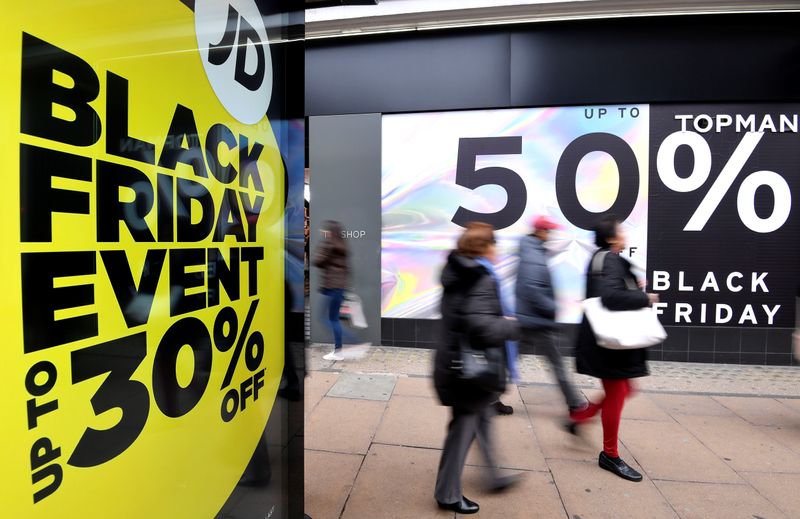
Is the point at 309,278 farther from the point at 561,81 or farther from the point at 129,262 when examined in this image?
the point at 129,262

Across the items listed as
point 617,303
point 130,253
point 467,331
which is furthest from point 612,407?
point 130,253

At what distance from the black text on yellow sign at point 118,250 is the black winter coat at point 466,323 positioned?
1265 mm

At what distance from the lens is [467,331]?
2.64 meters

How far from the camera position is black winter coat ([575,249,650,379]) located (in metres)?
3.22

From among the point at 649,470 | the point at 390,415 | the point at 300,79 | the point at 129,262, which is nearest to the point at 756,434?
the point at 649,470

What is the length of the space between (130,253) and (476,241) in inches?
75.2

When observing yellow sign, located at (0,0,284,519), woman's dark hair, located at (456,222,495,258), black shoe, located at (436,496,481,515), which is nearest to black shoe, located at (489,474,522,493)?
black shoe, located at (436,496,481,515)

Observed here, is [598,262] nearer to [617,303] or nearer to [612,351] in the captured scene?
[617,303]

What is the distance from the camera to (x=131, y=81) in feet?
4.15

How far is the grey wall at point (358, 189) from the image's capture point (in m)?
7.18

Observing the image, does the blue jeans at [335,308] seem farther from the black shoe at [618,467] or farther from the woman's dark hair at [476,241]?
the black shoe at [618,467]

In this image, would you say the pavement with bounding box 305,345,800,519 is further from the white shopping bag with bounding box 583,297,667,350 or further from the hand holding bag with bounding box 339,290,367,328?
the white shopping bag with bounding box 583,297,667,350

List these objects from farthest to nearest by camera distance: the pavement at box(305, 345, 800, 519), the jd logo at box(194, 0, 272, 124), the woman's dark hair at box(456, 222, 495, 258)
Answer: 1. the pavement at box(305, 345, 800, 519)
2. the woman's dark hair at box(456, 222, 495, 258)
3. the jd logo at box(194, 0, 272, 124)

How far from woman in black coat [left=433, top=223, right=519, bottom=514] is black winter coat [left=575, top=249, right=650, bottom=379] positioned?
944 mm
